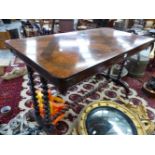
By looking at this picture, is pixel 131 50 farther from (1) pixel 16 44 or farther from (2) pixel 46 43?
(1) pixel 16 44

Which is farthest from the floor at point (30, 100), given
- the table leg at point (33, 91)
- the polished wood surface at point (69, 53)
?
the polished wood surface at point (69, 53)

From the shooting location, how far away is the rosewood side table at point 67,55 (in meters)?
0.79

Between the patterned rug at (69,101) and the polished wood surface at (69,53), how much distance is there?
2.08 ft

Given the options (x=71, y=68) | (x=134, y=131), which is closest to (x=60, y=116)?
(x=134, y=131)

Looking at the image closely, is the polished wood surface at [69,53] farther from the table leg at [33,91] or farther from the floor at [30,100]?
the floor at [30,100]

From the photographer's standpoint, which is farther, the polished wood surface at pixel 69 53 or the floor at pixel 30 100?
the floor at pixel 30 100

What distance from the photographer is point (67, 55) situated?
3.23 feet

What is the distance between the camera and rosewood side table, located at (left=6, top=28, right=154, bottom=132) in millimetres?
789

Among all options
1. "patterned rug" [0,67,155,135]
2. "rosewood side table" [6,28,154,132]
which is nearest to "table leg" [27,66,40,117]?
"rosewood side table" [6,28,154,132]

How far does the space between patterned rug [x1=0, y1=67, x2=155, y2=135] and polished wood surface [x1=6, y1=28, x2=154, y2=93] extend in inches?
24.9

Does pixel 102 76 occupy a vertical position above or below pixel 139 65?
below

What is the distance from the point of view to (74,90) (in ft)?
6.51

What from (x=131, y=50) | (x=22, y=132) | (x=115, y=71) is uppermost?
(x=131, y=50)

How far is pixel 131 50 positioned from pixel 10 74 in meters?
1.68
